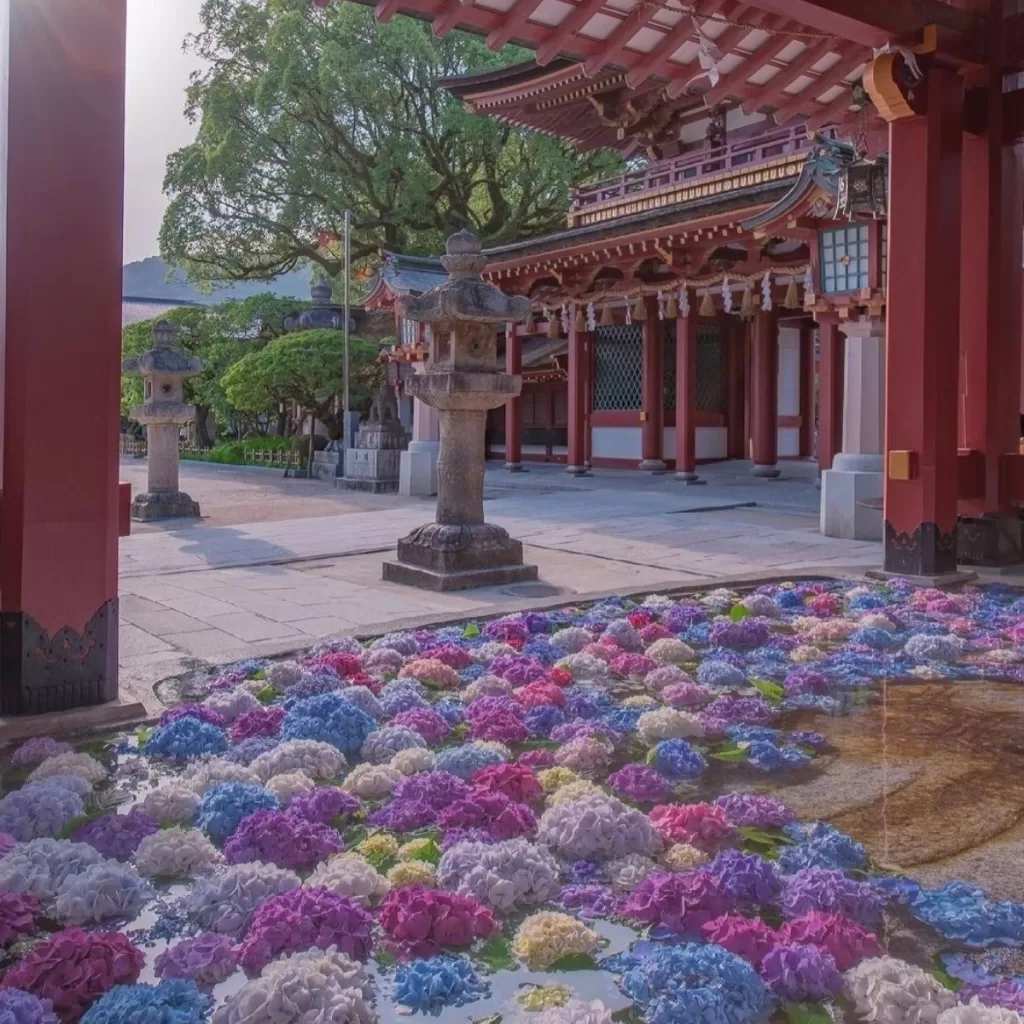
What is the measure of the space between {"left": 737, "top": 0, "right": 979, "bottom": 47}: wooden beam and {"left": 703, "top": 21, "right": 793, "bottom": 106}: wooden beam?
42 cm

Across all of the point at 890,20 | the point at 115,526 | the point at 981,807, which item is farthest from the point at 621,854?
the point at 890,20

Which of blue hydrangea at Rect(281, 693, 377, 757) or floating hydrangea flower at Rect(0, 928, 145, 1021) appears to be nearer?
floating hydrangea flower at Rect(0, 928, 145, 1021)

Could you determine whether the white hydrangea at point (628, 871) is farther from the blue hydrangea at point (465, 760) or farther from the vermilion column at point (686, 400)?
the vermilion column at point (686, 400)

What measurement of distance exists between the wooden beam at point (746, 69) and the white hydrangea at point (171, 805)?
257 inches

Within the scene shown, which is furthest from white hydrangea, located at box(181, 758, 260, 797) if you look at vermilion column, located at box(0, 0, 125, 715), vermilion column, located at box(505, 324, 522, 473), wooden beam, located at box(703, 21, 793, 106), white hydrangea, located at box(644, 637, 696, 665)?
vermilion column, located at box(505, 324, 522, 473)

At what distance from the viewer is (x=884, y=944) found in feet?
7.32

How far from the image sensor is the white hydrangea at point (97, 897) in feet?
7.83

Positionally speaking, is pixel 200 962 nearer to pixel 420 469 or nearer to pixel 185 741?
pixel 185 741

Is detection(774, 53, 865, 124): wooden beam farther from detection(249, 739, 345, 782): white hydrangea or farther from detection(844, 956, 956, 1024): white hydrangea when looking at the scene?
detection(844, 956, 956, 1024): white hydrangea

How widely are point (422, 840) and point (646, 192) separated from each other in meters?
17.0

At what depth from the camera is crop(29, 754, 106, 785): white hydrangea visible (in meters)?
3.27

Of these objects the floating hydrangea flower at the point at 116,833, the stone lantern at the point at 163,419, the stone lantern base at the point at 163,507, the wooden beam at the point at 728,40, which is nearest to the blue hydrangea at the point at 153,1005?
the floating hydrangea flower at the point at 116,833

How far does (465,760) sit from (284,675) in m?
1.45

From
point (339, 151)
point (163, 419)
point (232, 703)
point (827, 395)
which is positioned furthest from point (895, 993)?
point (339, 151)
